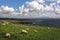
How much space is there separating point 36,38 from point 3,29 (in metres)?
7.09

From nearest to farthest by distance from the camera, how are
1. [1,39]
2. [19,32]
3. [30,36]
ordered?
[1,39] < [30,36] < [19,32]

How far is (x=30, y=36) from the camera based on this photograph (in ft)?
90.9

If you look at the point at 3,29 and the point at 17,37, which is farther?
the point at 3,29

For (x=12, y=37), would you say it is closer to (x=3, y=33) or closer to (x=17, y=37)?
(x=17, y=37)

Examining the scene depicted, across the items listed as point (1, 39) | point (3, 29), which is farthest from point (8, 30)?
point (1, 39)

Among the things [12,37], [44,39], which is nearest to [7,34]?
[12,37]

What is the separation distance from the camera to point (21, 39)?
2614 centimetres

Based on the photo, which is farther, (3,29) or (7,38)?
(3,29)

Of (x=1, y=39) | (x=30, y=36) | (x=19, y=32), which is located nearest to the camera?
(x=1, y=39)

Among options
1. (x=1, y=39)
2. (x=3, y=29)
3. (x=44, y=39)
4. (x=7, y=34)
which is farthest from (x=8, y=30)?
(x=44, y=39)

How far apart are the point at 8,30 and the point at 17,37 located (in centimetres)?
447

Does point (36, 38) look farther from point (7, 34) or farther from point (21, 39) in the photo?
point (7, 34)

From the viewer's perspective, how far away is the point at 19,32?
30.1 m

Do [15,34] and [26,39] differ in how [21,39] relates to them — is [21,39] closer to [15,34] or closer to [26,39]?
[26,39]
